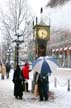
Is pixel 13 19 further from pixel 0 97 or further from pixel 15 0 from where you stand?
pixel 0 97

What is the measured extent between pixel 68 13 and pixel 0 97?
6.57 metres

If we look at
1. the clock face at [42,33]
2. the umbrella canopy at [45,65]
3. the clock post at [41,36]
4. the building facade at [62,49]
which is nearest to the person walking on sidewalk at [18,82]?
the umbrella canopy at [45,65]

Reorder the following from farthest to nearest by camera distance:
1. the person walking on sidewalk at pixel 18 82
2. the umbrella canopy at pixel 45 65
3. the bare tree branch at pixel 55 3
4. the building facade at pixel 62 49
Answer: the building facade at pixel 62 49 → the bare tree branch at pixel 55 3 → the person walking on sidewalk at pixel 18 82 → the umbrella canopy at pixel 45 65

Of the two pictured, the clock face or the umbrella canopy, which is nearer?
the umbrella canopy

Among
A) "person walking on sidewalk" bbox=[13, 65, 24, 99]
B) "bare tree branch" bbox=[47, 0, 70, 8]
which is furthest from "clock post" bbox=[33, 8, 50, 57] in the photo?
"person walking on sidewalk" bbox=[13, 65, 24, 99]

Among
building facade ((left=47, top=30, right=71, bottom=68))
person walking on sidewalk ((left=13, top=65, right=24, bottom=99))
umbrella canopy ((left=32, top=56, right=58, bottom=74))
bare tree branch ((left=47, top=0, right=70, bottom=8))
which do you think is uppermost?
bare tree branch ((left=47, top=0, right=70, bottom=8))

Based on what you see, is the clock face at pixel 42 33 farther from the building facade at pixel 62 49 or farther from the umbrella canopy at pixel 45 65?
the building facade at pixel 62 49

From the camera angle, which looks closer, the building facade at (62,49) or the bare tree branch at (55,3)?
the bare tree branch at (55,3)

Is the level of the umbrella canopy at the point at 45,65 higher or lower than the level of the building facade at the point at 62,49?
higher

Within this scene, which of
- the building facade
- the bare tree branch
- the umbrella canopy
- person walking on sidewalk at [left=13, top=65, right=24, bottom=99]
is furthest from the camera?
the building facade

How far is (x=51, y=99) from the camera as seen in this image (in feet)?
57.2

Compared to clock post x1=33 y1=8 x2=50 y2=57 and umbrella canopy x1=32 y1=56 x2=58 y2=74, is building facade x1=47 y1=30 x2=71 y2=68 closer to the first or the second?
clock post x1=33 y1=8 x2=50 y2=57

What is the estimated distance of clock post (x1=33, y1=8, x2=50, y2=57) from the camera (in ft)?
67.2

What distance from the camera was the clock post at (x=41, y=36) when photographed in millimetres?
20469
